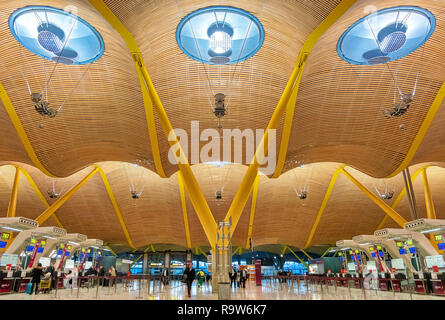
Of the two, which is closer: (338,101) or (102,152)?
(338,101)

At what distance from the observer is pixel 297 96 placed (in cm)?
1914

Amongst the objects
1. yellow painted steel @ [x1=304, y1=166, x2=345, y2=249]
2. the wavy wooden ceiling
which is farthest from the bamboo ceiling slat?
yellow painted steel @ [x1=304, y1=166, x2=345, y2=249]

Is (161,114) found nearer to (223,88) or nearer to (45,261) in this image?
(223,88)

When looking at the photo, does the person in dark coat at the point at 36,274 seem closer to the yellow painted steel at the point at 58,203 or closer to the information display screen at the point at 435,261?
the yellow painted steel at the point at 58,203

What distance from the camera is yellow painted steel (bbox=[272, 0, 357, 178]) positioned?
12.2 metres

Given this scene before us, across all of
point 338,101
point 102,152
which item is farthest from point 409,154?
point 102,152

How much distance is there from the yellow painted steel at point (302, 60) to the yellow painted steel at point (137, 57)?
784 centimetres

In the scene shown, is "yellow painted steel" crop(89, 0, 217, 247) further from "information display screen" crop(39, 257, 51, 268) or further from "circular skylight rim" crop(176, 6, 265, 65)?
"information display screen" crop(39, 257, 51, 268)
